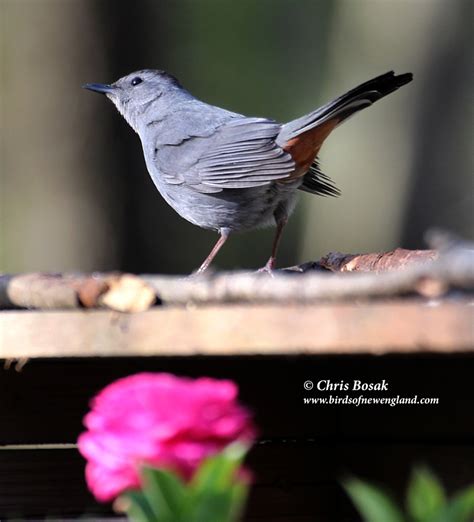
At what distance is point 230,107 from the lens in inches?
459

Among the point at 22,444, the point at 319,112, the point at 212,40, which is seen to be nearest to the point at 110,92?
the point at 319,112

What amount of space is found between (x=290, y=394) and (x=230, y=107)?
991 centimetres

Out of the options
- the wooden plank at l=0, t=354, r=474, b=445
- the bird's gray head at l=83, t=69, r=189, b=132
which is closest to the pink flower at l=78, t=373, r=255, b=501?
the wooden plank at l=0, t=354, r=474, b=445

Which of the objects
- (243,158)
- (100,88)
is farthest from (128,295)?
(100,88)

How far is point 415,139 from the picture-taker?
27.3 ft

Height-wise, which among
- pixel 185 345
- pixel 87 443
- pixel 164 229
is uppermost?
pixel 185 345

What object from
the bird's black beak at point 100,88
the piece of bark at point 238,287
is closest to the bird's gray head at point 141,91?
the bird's black beak at point 100,88

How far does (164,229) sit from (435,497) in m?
7.87

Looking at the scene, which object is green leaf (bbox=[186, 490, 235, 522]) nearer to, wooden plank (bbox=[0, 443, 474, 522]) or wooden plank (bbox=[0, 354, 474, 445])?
wooden plank (bbox=[0, 354, 474, 445])

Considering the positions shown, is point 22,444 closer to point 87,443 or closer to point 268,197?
point 87,443

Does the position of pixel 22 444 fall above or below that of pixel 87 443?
below

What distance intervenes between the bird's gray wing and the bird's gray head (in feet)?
2.21

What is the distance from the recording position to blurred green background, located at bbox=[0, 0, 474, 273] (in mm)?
6230

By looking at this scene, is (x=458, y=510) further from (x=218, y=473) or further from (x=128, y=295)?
(x=128, y=295)
